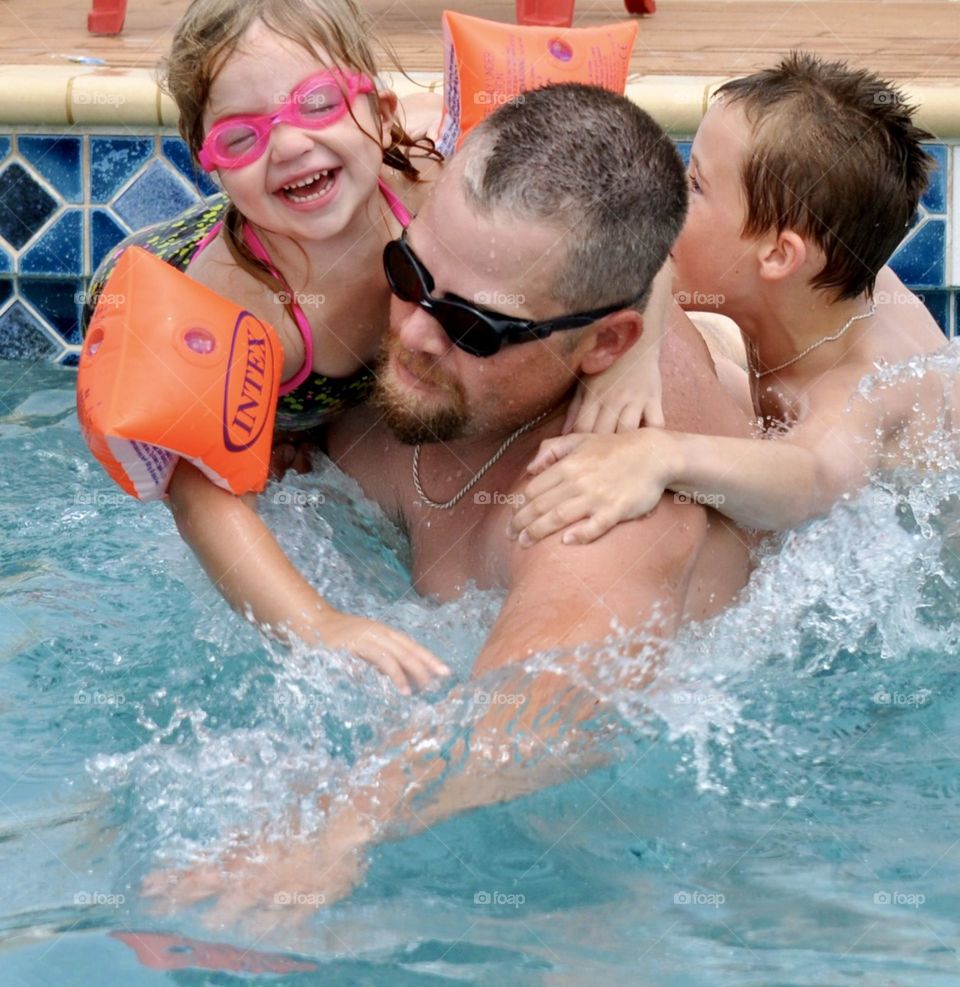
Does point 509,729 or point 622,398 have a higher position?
point 622,398

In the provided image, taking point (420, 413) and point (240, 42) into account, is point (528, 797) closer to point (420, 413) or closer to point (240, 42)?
point (420, 413)

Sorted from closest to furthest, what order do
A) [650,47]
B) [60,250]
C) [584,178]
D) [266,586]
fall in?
[584,178] → [266,586] → [60,250] → [650,47]

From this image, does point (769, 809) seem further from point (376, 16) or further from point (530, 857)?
point (376, 16)

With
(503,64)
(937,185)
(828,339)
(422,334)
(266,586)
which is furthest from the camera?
(937,185)

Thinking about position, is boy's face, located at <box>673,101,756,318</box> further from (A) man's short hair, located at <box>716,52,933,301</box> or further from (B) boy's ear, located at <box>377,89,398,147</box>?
(B) boy's ear, located at <box>377,89,398,147</box>

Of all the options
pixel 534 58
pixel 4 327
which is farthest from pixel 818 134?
pixel 4 327

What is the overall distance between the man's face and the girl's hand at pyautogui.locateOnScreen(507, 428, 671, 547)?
0.45 feet

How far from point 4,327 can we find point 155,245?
181cm

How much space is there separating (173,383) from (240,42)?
0.65 m

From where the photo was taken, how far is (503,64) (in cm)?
367

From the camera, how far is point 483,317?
8.38 ft

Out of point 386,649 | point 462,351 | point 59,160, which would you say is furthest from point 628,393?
point 59,160

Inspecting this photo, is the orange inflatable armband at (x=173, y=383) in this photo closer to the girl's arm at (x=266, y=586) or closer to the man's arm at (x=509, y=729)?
the girl's arm at (x=266, y=586)

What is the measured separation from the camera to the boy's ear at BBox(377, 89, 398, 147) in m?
3.15
